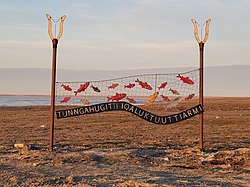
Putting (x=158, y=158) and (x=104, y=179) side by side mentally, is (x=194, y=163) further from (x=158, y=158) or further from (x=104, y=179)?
(x=104, y=179)

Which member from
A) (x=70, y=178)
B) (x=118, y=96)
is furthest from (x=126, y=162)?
(x=70, y=178)

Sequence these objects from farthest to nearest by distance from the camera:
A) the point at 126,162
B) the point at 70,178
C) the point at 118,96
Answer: the point at 118,96 < the point at 126,162 < the point at 70,178

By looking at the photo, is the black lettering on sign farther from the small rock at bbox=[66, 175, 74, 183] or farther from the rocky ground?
the small rock at bbox=[66, 175, 74, 183]

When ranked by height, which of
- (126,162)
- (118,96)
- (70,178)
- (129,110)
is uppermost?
(118,96)

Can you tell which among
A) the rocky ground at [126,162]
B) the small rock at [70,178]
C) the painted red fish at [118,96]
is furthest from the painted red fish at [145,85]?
the small rock at [70,178]

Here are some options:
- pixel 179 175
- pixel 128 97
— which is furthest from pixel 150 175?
pixel 128 97

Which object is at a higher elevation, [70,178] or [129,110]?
[129,110]

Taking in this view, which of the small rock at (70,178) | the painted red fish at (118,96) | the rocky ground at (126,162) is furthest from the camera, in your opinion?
the painted red fish at (118,96)

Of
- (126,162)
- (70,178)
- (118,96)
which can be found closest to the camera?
(70,178)

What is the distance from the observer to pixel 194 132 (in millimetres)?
17484

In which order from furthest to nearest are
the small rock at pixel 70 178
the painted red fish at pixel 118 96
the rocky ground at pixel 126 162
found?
the painted red fish at pixel 118 96, the rocky ground at pixel 126 162, the small rock at pixel 70 178

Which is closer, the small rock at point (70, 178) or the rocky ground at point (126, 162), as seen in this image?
the small rock at point (70, 178)

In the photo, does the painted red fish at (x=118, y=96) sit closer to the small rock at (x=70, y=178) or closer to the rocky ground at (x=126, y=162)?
the rocky ground at (x=126, y=162)

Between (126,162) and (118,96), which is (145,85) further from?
(126,162)
